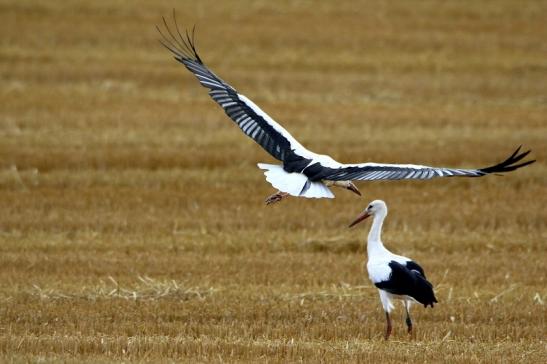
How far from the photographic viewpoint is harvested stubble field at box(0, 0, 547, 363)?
9.19 m

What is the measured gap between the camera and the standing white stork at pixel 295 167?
8.76 metres

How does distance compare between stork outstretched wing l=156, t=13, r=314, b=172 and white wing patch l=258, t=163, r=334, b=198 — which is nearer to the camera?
white wing patch l=258, t=163, r=334, b=198

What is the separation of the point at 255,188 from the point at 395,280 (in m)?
6.66

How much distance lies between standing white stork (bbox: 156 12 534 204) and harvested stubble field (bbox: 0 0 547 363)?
3.77ft

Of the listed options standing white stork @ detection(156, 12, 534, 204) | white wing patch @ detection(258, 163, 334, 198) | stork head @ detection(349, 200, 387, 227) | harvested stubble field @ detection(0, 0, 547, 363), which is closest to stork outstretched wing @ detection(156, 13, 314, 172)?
standing white stork @ detection(156, 12, 534, 204)

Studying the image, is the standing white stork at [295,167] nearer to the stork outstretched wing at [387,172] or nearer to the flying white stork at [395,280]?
the stork outstretched wing at [387,172]

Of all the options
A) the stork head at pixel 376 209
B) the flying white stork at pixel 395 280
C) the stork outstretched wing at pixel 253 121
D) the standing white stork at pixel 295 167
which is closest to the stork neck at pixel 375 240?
the flying white stork at pixel 395 280

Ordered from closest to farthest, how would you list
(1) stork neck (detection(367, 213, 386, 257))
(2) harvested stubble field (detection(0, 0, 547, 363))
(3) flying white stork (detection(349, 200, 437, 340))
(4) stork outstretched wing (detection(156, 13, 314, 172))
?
(3) flying white stork (detection(349, 200, 437, 340)) → (2) harvested stubble field (detection(0, 0, 547, 363)) → (1) stork neck (detection(367, 213, 386, 257)) → (4) stork outstretched wing (detection(156, 13, 314, 172))

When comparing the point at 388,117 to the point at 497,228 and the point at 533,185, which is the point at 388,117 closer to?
the point at 533,185

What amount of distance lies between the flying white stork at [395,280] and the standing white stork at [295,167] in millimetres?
687

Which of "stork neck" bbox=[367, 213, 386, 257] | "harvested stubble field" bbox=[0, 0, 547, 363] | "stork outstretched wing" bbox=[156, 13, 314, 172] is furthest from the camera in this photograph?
"stork outstretched wing" bbox=[156, 13, 314, 172]

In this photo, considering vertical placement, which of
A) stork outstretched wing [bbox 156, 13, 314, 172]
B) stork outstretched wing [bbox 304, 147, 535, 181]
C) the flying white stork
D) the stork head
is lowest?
the flying white stork

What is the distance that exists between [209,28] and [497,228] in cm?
1569

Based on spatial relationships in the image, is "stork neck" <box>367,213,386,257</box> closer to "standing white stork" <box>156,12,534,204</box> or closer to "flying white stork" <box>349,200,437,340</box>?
"flying white stork" <box>349,200,437,340</box>
